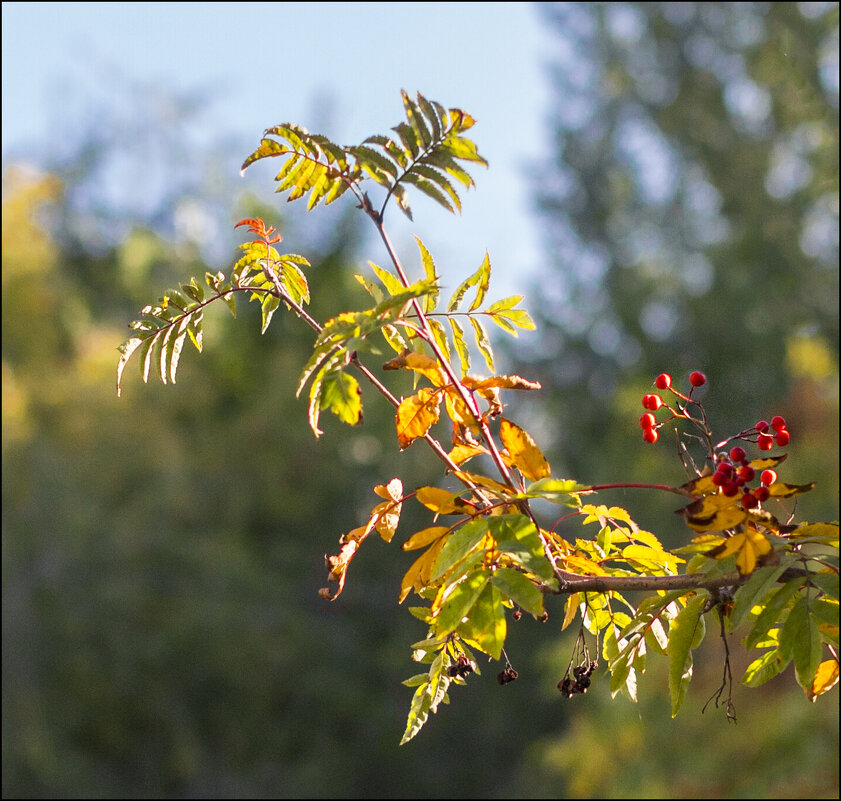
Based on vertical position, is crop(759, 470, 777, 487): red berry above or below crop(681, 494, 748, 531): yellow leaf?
below

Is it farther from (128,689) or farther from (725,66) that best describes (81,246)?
(725,66)

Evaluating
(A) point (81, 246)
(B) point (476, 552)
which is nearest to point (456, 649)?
(B) point (476, 552)

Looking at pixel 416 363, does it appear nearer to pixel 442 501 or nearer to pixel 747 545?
pixel 442 501

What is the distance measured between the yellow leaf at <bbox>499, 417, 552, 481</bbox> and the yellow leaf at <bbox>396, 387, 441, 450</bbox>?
46mm

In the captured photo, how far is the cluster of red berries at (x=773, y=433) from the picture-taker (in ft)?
2.00

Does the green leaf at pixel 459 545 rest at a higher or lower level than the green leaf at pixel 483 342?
lower

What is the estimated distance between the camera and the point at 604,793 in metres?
4.23

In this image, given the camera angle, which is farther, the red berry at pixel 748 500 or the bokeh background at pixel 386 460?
the bokeh background at pixel 386 460

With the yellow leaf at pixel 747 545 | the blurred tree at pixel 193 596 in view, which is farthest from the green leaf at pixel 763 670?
the blurred tree at pixel 193 596

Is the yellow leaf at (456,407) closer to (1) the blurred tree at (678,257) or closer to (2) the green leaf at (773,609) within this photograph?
(2) the green leaf at (773,609)

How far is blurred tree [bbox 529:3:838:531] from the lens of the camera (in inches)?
223

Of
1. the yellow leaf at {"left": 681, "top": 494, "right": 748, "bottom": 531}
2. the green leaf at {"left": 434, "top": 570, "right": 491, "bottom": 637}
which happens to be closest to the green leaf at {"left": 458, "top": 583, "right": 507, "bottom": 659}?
the green leaf at {"left": 434, "top": 570, "right": 491, "bottom": 637}

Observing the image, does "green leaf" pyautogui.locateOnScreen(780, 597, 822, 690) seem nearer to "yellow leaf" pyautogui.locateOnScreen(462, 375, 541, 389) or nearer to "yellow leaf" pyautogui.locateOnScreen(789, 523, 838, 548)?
"yellow leaf" pyautogui.locateOnScreen(789, 523, 838, 548)

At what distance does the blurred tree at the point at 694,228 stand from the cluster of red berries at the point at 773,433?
4.40m
